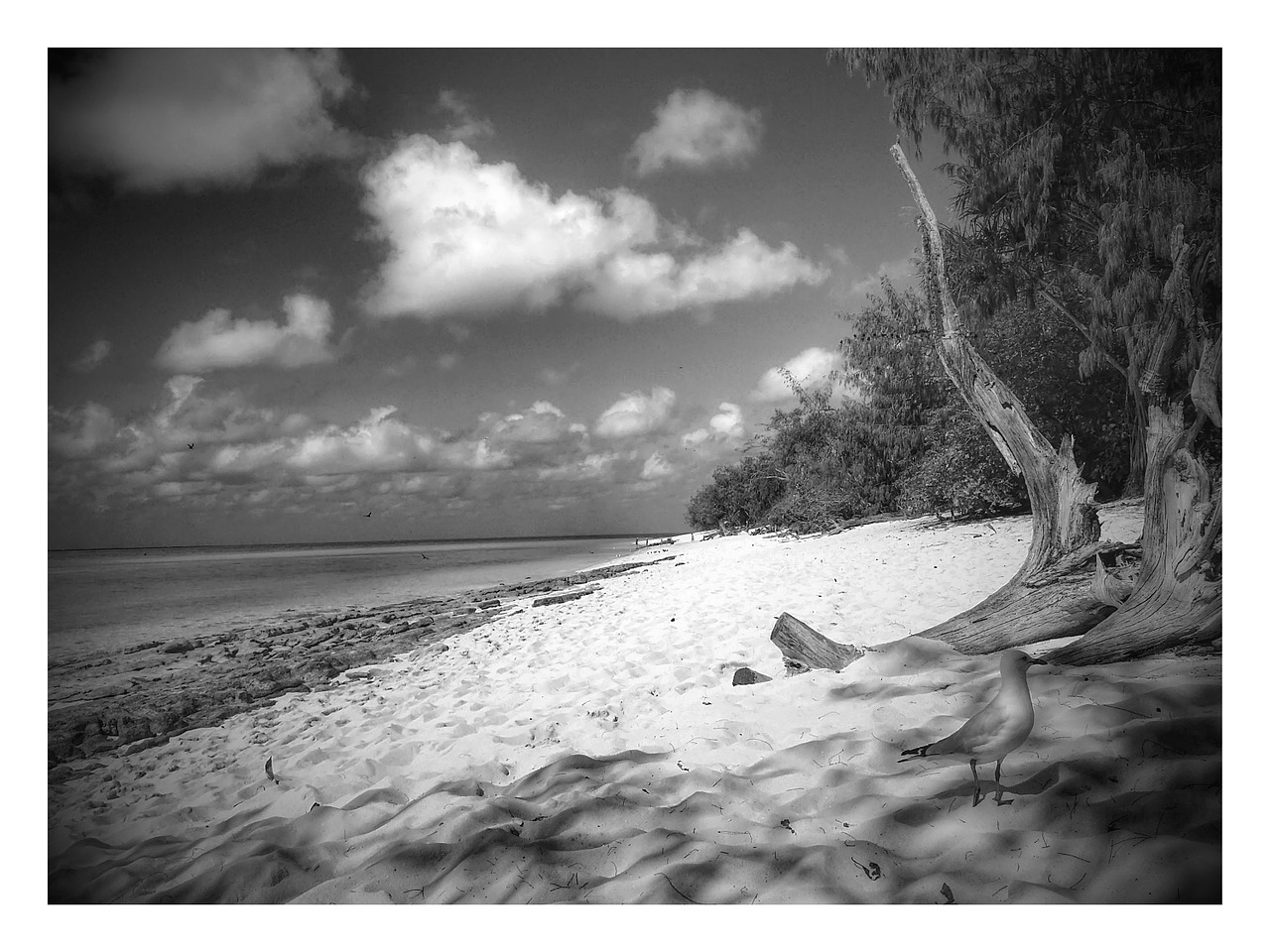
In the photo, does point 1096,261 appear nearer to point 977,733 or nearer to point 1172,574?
point 1172,574

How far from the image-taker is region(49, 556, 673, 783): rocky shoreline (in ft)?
7.54

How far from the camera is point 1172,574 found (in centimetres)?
224

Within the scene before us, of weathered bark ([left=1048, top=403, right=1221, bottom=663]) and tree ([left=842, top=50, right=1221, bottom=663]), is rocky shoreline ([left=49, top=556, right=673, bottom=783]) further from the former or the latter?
weathered bark ([left=1048, top=403, right=1221, bottom=663])

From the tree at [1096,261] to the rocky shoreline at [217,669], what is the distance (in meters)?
2.58

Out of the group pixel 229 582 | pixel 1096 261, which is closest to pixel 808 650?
pixel 1096 261

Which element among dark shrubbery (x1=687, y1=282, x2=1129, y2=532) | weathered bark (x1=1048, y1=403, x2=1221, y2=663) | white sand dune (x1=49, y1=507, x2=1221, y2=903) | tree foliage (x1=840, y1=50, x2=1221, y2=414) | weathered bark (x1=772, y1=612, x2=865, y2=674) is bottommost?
white sand dune (x1=49, y1=507, x2=1221, y2=903)

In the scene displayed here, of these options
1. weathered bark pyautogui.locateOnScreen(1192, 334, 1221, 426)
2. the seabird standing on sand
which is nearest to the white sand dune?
the seabird standing on sand

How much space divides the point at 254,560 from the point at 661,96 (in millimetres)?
2982

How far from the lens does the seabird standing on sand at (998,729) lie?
1.99 m

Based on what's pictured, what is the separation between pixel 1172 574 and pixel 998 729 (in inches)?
34.7

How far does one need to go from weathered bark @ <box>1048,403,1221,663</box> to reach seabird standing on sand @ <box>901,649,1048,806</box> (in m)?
0.26

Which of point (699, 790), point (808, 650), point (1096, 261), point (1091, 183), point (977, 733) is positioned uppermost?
point (1091, 183)

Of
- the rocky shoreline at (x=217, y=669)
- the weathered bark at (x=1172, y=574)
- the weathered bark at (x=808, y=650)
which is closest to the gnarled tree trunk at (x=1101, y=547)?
the weathered bark at (x=1172, y=574)
